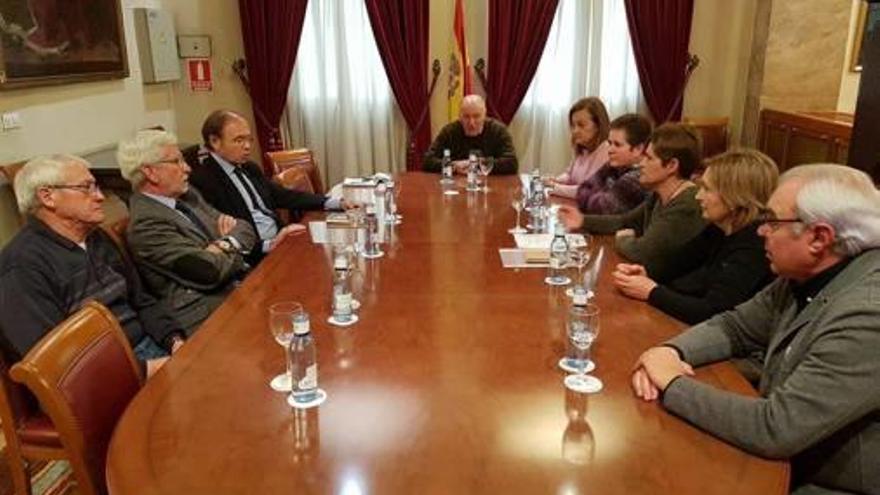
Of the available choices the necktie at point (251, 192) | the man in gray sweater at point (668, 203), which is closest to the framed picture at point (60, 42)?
the necktie at point (251, 192)

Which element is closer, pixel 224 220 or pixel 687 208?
pixel 687 208

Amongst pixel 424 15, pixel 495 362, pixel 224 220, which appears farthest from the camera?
pixel 424 15

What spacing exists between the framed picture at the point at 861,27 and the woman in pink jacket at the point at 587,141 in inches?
89.2

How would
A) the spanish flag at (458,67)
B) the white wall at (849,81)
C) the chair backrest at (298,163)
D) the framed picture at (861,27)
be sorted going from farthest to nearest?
the spanish flag at (458,67) < the white wall at (849,81) < the framed picture at (861,27) < the chair backrest at (298,163)

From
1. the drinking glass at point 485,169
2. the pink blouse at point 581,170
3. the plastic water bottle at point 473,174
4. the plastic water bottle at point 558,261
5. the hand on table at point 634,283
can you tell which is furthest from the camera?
the drinking glass at point 485,169

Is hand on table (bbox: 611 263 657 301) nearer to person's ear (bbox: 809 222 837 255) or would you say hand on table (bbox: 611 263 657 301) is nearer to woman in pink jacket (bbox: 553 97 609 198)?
person's ear (bbox: 809 222 837 255)

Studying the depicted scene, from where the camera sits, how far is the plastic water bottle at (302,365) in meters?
1.40

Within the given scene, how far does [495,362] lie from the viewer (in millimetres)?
1560

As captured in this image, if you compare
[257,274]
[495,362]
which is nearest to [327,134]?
[257,274]

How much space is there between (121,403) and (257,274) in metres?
0.67

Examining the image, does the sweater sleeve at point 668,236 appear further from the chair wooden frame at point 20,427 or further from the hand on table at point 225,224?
the chair wooden frame at point 20,427

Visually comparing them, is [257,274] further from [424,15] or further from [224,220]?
[424,15]

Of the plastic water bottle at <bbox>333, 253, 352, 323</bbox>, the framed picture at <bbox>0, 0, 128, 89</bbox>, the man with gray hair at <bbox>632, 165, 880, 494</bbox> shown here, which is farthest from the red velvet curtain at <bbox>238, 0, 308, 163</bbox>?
the man with gray hair at <bbox>632, 165, 880, 494</bbox>

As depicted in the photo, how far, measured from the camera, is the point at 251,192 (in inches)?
127
